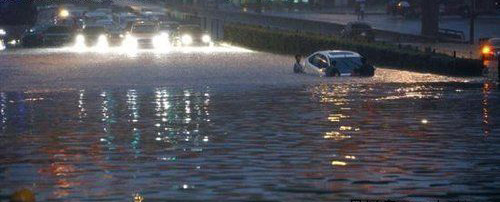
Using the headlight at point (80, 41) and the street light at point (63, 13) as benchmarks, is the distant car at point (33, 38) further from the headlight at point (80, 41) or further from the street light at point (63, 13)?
the street light at point (63, 13)

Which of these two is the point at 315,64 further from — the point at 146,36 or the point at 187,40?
the point at 187,40

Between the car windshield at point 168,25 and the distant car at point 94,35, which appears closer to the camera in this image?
the car windshield at point 168,25

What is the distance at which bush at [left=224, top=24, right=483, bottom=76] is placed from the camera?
162 ft

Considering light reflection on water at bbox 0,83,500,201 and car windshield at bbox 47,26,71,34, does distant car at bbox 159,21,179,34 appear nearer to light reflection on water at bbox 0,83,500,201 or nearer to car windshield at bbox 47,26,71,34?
car windshield at bbox 47,26,71,34

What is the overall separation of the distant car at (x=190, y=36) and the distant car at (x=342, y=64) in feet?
100

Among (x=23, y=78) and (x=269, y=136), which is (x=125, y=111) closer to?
(x=269, y=136)

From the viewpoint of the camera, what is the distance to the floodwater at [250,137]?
18.5 metres

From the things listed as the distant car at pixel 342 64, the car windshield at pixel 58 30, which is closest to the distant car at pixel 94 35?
the car windshield at pixel 58 30

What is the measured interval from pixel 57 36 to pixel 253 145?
5746 cm

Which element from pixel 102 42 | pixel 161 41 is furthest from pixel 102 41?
pixel 161 41

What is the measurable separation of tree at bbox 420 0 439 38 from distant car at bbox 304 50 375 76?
29187 millimetres

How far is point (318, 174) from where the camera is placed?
1986 cm

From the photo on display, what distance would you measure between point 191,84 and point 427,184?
90.2 feet

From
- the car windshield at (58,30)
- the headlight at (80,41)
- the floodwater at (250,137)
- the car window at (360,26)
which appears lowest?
the headlight at (80,41)
